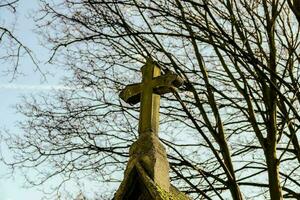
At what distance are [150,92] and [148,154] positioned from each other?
882 mm

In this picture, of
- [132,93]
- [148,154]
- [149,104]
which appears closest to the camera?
[148,154]

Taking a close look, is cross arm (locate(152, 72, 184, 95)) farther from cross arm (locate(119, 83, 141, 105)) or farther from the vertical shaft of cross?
cross arm (locate(119, 83, 141, 105))

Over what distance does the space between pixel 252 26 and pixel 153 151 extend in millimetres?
5268

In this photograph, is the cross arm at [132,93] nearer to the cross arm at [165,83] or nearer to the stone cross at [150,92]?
the stone cross at [150,92]

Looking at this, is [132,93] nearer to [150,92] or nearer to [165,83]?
[150,92]

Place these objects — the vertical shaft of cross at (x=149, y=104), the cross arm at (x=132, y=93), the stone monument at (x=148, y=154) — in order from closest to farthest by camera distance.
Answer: the stone monument at (x=148, y=154)
the vertical shaft of cross at (x=149, y=104)
the cross arm at (x=132, y=93)

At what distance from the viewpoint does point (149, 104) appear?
496 centimetres

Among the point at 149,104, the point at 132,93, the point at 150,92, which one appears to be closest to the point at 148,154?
the point at 149,104

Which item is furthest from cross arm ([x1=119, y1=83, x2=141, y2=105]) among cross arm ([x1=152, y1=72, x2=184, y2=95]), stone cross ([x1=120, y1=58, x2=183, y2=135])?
cross arm ([x1=152, y1=72, x2=184, y2=95])

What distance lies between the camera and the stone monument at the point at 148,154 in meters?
4.26

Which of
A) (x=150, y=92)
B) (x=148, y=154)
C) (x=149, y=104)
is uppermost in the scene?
(x=150, y=92)

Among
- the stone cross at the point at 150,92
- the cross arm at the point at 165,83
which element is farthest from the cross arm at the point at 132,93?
the cross arm at the point at 165,83

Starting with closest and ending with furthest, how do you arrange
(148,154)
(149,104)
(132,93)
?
(148,154)
(149,104)
(132,93)

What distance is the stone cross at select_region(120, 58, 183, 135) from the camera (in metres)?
4.85
